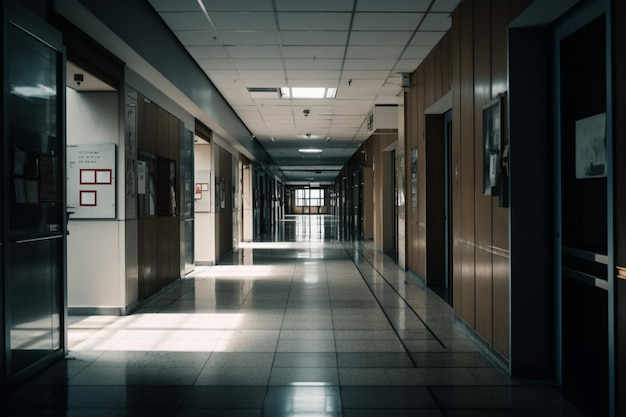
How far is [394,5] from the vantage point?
19.0 ft

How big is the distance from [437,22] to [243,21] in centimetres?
222

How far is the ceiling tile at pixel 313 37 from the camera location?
6707 mm

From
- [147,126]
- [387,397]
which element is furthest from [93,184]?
[387,397]

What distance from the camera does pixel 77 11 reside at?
4.54 m

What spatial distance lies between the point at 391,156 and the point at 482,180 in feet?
33.0

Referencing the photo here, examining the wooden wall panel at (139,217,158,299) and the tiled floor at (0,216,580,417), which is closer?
the tiled floor at (0,216,580,417)

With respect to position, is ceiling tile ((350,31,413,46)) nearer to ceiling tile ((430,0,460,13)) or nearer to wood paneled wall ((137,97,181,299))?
ceiling tile ((430,0,460,13))

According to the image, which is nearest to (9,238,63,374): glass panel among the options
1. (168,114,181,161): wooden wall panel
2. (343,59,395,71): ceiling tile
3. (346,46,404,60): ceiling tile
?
(168,114,181,161): wooden wall panel

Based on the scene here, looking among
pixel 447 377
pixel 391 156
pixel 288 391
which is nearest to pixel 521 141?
pixel 447 377

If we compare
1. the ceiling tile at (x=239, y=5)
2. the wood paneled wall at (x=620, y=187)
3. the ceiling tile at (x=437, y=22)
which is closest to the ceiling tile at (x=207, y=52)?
the ceiling tile at (x=239, y=5)

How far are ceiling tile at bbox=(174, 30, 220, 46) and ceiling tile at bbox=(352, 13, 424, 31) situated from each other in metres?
1.79

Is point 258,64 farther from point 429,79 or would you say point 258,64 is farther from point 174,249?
point 174,249

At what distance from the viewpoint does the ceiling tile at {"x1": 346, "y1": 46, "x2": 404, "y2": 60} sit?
24.2ft

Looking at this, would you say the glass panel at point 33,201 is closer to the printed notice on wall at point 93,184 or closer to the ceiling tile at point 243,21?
the printed notice on wall at point 93,184
